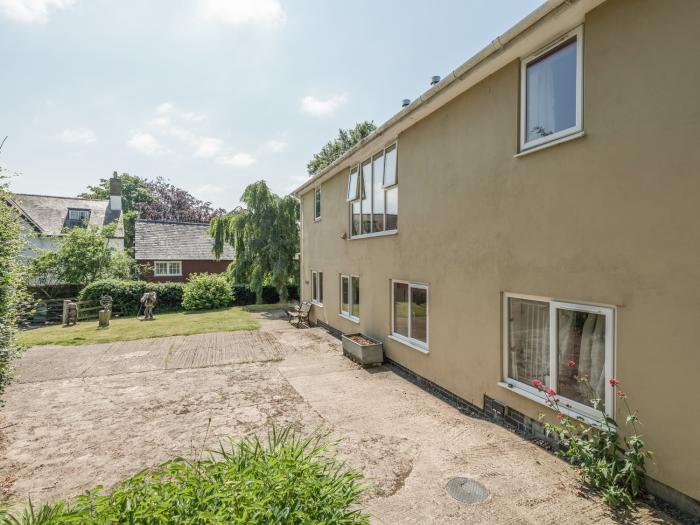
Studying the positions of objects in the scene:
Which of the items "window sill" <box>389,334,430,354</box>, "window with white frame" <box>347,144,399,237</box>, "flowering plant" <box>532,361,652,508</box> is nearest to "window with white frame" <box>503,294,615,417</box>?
"flowering plant" <box>532,361,652,508</box>

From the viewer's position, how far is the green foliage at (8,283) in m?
6.01

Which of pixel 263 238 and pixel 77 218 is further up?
pixel 77 218

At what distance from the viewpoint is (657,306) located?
12.7 ft

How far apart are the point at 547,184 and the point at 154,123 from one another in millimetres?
12102

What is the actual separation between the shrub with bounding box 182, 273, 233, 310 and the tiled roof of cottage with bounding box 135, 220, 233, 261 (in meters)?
7.60

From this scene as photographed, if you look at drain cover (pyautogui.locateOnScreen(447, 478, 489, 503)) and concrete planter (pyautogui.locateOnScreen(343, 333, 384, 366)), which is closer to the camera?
drain cover (pyautogui.locateOnScreen(447, 478, 489, 503))

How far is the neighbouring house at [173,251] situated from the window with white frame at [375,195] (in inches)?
811

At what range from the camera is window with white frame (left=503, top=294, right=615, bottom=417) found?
4.53m

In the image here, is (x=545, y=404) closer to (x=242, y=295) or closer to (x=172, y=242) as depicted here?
(x=242, y=295)

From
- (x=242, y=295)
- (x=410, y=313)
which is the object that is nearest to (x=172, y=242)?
(x=242, y=295)

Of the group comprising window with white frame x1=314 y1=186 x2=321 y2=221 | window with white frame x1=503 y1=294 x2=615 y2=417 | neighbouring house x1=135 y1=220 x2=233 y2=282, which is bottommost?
window with white frame x1=503 y1=294 x2=615 y2=417

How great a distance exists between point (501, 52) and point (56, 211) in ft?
123

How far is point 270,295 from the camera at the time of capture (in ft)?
81.5

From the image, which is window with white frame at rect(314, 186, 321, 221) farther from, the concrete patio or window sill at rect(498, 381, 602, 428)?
window sill at rect(498, 381, 602, 428)
